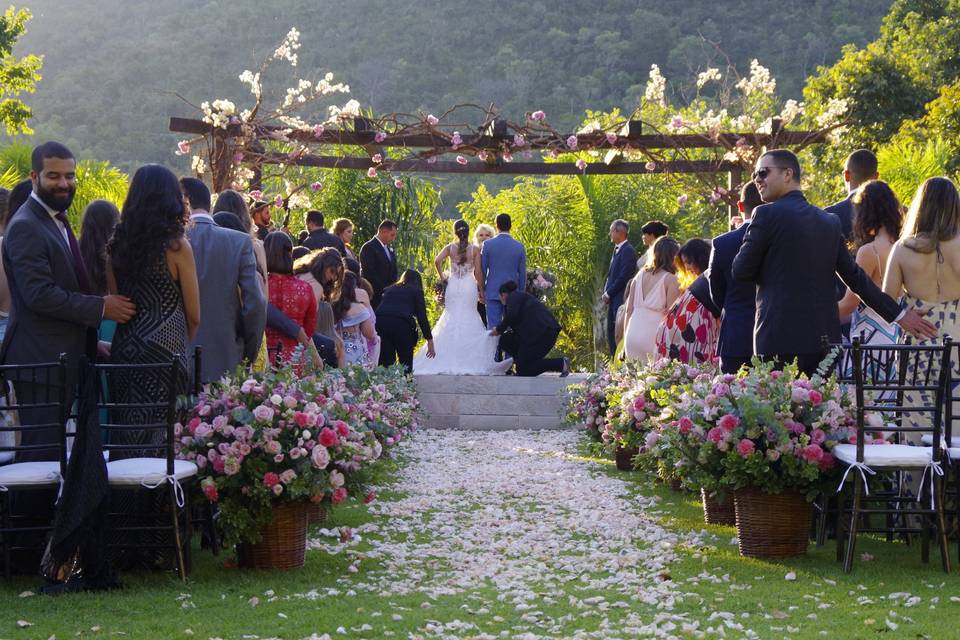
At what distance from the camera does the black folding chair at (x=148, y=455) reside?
5.19 metres

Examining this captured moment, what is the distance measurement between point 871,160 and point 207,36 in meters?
36.2

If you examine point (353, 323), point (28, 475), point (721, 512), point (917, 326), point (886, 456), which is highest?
point (917, 326)

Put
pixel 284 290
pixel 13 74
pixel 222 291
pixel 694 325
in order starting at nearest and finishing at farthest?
pixel 222 291 < pixel 284 290 < pixel 694 325 < pixel 13 74

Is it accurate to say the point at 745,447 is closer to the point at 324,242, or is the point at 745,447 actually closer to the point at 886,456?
the point at 886,456

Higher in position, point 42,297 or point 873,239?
point 873,239

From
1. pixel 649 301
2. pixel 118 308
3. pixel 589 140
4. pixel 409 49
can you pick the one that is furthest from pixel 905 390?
pixel 409 49

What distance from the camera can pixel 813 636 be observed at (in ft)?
14.8

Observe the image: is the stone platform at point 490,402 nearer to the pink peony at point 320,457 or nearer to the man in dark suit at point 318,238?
the man in dark suit at point 318,238

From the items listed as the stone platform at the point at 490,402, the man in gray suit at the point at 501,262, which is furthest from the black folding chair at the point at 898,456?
the man in gray suit at the point at 501,262

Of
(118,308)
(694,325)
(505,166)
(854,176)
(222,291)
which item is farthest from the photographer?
(505,166)

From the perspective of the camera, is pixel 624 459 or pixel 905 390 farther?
pixel 624 459

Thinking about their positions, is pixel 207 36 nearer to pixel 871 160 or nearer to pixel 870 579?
pixel 871 160

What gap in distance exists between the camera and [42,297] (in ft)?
17.7

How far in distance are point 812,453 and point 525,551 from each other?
5.08 feet
